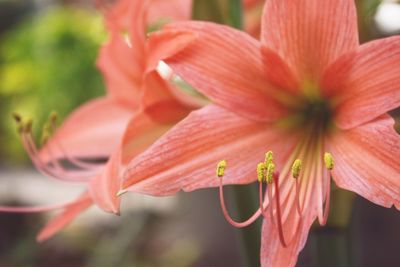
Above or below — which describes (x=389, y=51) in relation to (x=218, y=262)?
below

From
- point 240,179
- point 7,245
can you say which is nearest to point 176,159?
point 240,179

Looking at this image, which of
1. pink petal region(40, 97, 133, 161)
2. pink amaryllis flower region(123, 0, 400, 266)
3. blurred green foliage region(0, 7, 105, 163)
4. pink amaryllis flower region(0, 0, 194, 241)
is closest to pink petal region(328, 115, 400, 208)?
pink amaryllis flower region(123, 0, 400, 266)

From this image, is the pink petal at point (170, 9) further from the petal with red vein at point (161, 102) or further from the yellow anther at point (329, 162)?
the yellow anther at point (329, 162)

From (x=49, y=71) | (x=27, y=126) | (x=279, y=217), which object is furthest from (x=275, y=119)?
(x=49, y=71)

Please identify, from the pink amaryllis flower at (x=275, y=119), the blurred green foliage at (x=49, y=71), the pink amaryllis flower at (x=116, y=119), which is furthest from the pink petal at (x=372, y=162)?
the blurred green foliage at (x=49, y=71)

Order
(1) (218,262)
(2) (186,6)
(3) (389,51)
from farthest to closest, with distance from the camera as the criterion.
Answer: (1) (218,262) < (2) (186,6) < (3) (389,51)

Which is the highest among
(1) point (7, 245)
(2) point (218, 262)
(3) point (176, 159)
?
(2) point (218, 262)

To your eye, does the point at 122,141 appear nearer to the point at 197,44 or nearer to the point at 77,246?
the point at 197,44
